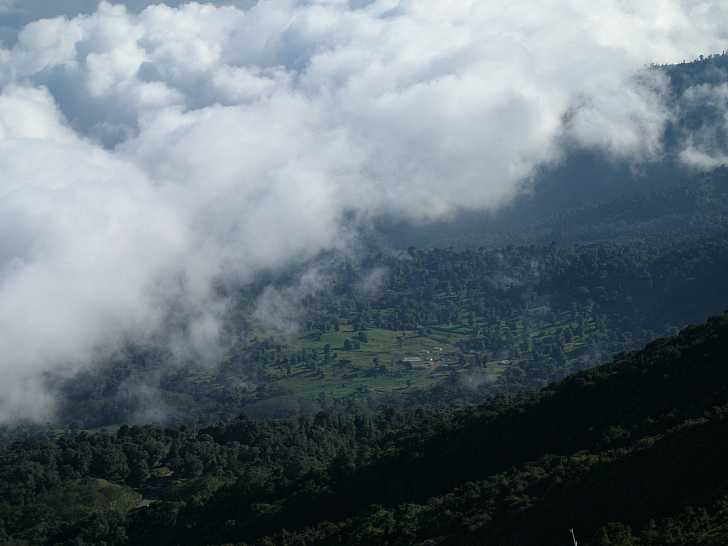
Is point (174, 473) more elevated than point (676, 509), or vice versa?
point (174, 473)

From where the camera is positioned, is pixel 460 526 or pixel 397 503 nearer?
pixel 460 526

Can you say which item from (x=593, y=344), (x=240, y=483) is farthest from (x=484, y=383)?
(x=240, y=483)

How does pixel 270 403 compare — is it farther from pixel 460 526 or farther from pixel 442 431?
pixel 460 526

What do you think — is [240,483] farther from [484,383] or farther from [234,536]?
[484,383]

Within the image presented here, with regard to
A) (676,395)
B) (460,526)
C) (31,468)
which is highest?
(31,468)

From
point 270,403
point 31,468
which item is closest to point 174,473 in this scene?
point 31,468

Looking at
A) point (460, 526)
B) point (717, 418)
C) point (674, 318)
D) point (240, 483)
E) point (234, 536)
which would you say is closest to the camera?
point (717, 418)

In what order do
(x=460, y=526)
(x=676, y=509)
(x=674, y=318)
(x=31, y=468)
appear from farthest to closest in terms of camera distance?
(x=674, y=318) < (x=31, y=468) < (x=460, y=526) < (x=676, y=509)
